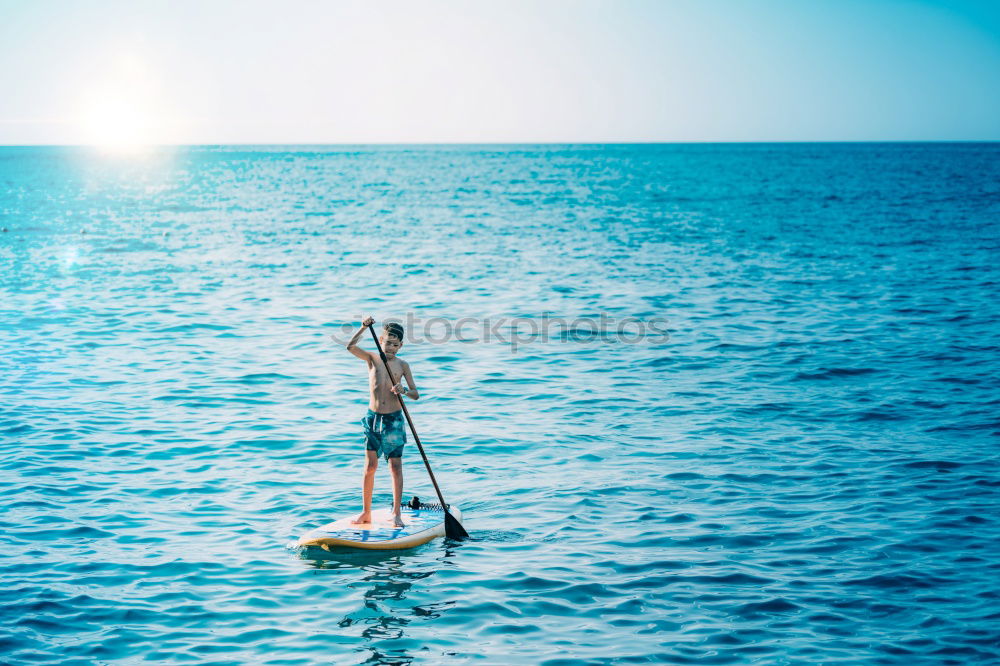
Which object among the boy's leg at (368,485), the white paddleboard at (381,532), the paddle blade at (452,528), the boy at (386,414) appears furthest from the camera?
the paddle blade at (452,528)

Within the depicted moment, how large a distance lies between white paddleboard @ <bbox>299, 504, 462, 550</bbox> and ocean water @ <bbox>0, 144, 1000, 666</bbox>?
24 cm

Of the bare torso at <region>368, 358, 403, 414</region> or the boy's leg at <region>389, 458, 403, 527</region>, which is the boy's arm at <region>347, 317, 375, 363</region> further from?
the boy's leg at <region>389, 458, 403, 527</region>

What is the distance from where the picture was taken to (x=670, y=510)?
11.9m

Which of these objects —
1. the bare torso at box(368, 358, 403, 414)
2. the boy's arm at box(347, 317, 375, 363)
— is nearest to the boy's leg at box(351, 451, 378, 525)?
the bare torso at box(368, 358, 403, 414)

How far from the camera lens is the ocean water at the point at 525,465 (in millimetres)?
8891

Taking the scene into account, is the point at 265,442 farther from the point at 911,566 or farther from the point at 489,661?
the point at 911,566

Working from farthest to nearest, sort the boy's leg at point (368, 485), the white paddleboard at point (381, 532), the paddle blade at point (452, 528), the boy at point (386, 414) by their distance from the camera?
the paddle blade at point (452, 528), the boy's leg at point (368, 485), the boy at point (386, 414), the white paddleboard at point (381, 532)

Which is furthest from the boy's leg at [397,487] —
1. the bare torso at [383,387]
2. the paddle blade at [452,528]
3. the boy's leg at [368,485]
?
the bare torso at [383,387]

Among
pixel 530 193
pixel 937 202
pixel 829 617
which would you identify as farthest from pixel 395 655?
pixel 530 193

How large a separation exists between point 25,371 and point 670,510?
1481 cm

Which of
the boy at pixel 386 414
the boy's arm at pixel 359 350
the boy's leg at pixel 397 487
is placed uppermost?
the boy's arm at pixel 359 350

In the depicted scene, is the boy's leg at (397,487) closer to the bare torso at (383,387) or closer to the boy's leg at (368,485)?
the boy's leg at (368,485)

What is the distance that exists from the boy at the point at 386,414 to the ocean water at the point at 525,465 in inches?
35.3

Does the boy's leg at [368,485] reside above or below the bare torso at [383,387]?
below
